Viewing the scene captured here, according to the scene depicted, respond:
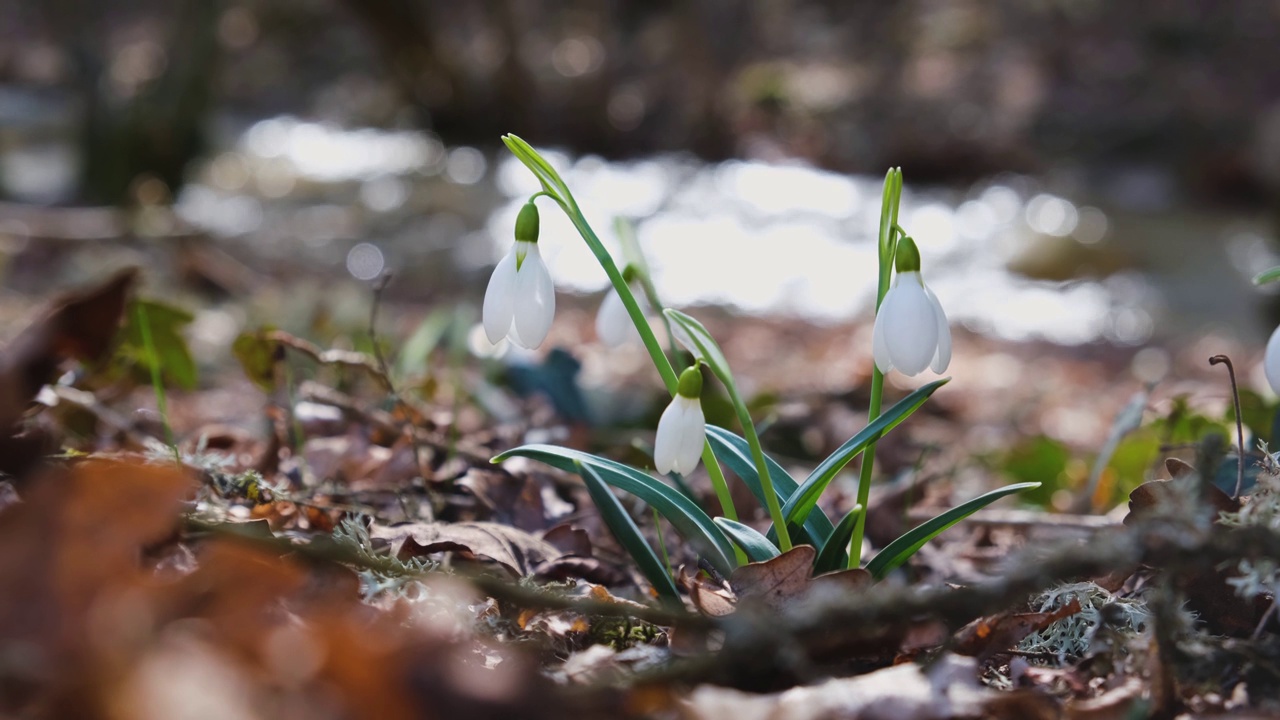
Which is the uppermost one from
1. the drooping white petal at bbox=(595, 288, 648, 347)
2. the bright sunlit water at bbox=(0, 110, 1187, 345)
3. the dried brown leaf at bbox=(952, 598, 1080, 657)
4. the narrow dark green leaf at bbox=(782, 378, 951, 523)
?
the drooping white petal at bbox=(595, 288, 648, 347)

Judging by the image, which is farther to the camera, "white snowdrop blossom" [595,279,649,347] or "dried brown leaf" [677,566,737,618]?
"white snowdrop blossom" [595,279,649,347]

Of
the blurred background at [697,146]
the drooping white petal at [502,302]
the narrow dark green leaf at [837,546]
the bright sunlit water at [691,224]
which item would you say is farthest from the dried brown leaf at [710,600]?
the bright sunlit water at [691,224]

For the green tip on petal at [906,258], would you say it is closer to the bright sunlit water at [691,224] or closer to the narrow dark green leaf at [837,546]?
the narrow dark green leaf at [837,546]

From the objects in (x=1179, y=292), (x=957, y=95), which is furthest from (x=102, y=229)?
(x=957, y=95)

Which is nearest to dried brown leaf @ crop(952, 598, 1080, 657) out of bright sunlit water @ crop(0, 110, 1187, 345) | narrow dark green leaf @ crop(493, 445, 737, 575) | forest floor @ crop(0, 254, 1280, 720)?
forest floor @ crop(0, 254, 1280, 720)

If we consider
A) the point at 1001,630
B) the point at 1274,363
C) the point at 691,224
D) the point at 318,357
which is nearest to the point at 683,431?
the point at 1001,630

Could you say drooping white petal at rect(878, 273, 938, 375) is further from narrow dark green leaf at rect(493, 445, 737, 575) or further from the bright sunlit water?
the bright sunlit water

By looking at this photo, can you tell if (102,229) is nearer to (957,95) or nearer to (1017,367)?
(1017,367)
